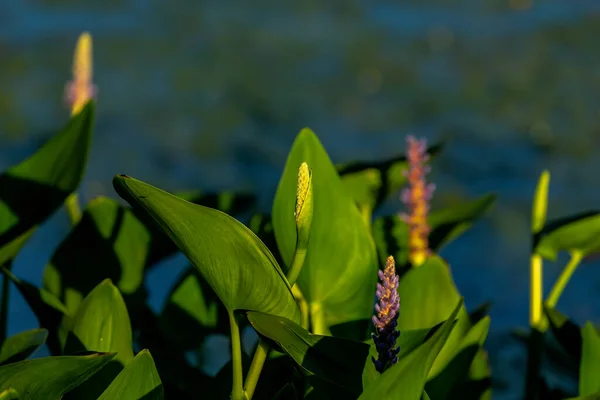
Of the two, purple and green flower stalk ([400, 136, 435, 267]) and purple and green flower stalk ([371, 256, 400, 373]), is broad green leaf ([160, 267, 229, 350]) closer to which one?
purple and green flower stalk ([400, 136, 435, 267])

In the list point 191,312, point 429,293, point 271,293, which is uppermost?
point 271,293

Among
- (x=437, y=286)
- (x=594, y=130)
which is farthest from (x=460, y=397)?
(x=594, y=130)

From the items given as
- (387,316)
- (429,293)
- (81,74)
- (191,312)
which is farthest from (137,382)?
(81,74)

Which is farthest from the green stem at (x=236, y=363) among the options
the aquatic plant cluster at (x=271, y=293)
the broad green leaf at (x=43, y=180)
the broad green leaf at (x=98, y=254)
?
the broad green leaf at (x=98, y=254)

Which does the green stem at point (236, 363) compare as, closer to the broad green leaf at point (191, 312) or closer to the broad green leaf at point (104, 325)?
the broad green leaf at point (104, 325)

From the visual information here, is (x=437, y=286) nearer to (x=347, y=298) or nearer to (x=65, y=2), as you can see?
(x=347, y=298)

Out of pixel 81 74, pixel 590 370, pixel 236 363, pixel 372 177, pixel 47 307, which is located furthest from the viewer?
pixel 81 74

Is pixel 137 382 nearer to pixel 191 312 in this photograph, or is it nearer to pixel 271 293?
pixel 271 293

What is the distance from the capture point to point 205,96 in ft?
12.9

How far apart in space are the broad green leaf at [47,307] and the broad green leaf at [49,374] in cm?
26

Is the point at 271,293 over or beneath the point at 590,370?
over

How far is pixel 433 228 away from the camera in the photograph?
4.49ft

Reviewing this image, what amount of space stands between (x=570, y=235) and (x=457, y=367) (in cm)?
32

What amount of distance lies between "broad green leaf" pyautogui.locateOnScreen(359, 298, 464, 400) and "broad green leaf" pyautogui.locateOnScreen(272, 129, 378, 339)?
0.27 metres
